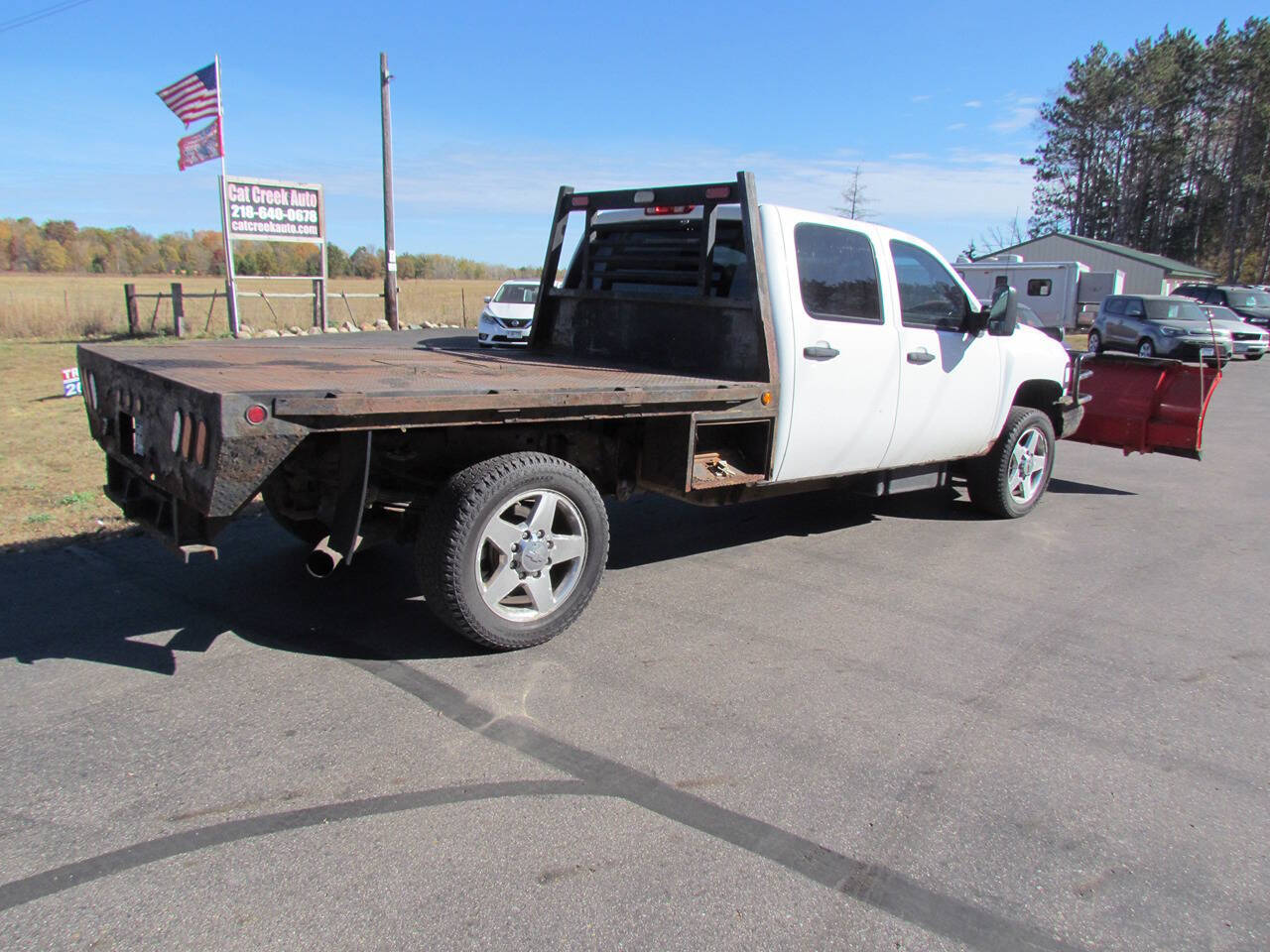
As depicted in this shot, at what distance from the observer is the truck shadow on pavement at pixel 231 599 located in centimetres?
429

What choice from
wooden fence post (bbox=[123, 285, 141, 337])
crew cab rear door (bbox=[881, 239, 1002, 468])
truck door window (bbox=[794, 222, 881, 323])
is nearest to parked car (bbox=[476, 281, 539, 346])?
wooden fence post (bbox=[123, 285, 141, 337])

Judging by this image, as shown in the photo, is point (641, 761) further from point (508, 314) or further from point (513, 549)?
point (508, 314)

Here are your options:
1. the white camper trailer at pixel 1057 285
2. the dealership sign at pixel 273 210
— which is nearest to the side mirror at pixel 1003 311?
the dealership sign at pixel 273 210

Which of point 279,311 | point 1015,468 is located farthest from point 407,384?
point 279,311

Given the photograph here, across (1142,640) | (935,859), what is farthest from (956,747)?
(1142,640)

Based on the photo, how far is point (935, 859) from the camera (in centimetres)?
289

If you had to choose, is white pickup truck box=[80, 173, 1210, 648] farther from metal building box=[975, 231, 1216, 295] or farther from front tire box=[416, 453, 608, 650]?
metal building box=[975, 231, 1216, 295]

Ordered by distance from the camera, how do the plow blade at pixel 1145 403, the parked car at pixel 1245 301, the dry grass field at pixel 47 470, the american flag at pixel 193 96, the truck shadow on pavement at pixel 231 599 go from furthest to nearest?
the parked car at pixel 1245 301 → the american flag at pixel 193 96 → the plow blade at pixel 1145 403 → the dry grass field at pixel 47 470 → the truck shadow on pavement at pixel 231 599

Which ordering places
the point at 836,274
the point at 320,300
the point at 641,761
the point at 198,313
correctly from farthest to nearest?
the point at 198,313 → the point at 320,300 → the point at 836,274 → the point at 641,761

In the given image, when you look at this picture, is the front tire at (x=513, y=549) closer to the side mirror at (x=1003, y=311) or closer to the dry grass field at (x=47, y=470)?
the dry grass field at (x=47, y=470)

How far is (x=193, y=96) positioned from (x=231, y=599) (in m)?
19.8

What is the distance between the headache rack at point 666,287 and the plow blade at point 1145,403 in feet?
13.5

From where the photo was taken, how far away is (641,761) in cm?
340

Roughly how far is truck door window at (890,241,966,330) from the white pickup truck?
19 millimetres
